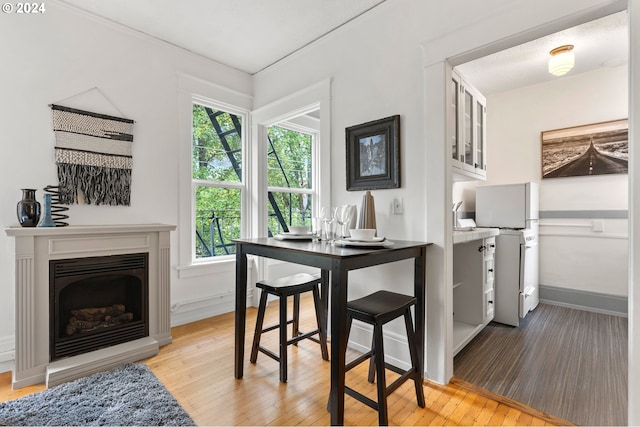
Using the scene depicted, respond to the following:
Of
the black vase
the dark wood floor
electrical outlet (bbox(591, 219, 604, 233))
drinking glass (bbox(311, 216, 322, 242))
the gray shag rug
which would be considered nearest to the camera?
the gray shag rug

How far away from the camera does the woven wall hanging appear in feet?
7.87

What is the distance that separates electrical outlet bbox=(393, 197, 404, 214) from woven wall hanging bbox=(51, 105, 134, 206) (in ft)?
7.59

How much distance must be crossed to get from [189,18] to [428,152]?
2.25m

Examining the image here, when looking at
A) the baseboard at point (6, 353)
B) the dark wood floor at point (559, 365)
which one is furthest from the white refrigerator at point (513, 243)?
the baseboard at point (6, 353)

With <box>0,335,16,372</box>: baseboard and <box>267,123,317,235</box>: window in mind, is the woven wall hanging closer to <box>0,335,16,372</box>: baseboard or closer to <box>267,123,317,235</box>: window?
<box>0,335,16,372</box>: baseboard

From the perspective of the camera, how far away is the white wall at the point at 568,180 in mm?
3305

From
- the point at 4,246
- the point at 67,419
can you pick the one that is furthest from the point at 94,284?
the point at 67,419

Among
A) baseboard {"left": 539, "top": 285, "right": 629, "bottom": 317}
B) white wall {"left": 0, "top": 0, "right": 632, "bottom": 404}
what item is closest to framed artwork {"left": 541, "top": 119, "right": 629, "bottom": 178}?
baseboard {"left": 539, "top": 285, "right": 629, "bottom": 317}

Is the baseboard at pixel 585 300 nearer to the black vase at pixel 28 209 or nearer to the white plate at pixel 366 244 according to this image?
the white plate at pixel 366 244

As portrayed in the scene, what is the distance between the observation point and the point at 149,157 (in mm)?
2861

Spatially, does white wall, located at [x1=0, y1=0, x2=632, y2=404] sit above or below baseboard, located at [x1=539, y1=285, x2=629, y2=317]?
above

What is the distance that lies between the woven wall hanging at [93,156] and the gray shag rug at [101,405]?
138 centimetres

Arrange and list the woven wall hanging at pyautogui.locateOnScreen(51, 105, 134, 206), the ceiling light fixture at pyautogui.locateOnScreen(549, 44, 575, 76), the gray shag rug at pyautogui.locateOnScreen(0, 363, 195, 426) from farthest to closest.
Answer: the ceiling light fixture at pyautogui.locateOnScreen(549, 44, 575, 76) < the woven wall hanging at pyautogui.locateOnScreen(51, 105, 134, 206) < the gray shag rug at pyautogui.locateOnScreen(0, 363, 195, 426)

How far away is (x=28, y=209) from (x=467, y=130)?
11.4 feet
